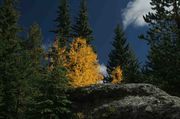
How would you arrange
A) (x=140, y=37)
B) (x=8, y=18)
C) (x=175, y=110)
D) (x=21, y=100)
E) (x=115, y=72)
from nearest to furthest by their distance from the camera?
1. (x=175, y=110)
2. (x=21, y=100)
3. (x=140, y=37)
4. (x=8, y=18)
5. (x=115, y=72)

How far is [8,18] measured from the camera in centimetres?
4712

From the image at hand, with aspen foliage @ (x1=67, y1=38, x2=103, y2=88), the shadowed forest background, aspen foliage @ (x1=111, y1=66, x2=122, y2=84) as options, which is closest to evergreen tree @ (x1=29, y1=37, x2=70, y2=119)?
the shadowed forest background

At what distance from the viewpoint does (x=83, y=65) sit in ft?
161

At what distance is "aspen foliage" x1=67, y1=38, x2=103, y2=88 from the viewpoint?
1857 inches

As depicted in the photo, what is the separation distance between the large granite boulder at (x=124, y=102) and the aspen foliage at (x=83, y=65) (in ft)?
79.1

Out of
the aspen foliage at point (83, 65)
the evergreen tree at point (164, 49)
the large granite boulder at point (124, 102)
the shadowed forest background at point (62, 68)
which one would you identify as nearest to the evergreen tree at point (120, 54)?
the shadowed forest background at point (62, 68)

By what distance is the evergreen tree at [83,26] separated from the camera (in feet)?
195

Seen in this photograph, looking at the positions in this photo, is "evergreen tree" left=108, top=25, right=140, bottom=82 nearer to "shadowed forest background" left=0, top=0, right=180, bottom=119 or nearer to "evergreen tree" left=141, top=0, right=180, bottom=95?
"shadowed forest background" left=0, top=0, right=180, bottom=119

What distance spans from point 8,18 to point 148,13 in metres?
17.8

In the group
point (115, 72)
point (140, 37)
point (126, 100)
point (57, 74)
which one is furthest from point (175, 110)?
point (115, 72)

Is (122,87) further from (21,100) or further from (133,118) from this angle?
(21,100)

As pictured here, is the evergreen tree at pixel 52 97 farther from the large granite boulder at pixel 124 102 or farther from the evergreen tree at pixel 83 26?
the evergreen tree at pixel 83 26

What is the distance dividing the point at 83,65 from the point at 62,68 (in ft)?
91.8

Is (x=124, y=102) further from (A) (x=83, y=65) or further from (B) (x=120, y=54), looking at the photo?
(B) (x=120, y=54)
